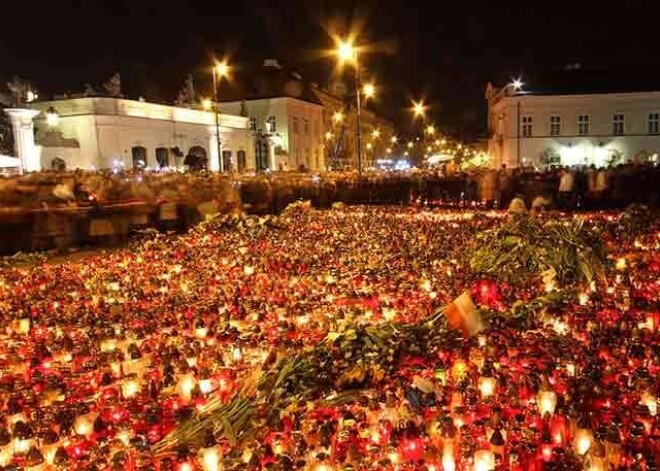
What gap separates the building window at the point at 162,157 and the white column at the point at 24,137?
9.19 m

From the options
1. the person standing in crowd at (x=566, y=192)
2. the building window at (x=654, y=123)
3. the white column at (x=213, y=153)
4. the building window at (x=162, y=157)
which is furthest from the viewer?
the building window at (x=654, y=123)

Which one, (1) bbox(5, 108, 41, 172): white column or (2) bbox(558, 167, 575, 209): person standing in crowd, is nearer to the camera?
(2) bbox(558, 167, 575, 209): person standing in crowd

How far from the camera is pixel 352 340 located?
527cm

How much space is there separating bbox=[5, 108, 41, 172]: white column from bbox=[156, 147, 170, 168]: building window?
9193 millimetres

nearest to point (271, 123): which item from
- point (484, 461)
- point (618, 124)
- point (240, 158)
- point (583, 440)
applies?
point (240, 158)

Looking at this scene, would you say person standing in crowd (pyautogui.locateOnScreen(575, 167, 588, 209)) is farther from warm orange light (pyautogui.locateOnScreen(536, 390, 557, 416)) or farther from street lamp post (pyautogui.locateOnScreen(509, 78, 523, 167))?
street lamp post (pyautogui.locateOnScreen(509, 78, 523, 167))

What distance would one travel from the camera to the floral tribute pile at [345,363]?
3791 millimetres

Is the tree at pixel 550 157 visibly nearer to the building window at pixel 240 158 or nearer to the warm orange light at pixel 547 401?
the building window at pixel 240 158

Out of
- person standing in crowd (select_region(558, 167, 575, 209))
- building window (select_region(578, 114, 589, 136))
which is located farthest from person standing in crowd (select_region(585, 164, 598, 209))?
building window (select_region(578, 114, 589, 136))

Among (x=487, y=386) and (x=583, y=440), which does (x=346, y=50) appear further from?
(x=583, y=440)

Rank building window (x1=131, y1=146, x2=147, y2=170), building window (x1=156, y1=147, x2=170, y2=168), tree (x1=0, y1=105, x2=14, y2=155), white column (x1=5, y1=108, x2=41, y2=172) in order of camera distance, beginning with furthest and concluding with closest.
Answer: building window (x1=156, y1=147, x2=170, y2=168)
building window (x1=131, y1=146, x2=147, y2=170)
tree (x1=0, y1=105, x2=14, y2=155)
white column (x1=5, y1=108, x2=41, y2=172)

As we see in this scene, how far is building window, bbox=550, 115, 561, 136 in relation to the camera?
52531 millimetres

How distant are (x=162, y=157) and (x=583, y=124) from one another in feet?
113

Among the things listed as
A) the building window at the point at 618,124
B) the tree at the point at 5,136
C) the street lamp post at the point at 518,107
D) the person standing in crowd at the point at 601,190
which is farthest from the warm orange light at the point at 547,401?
the building window at the point at 618,124
